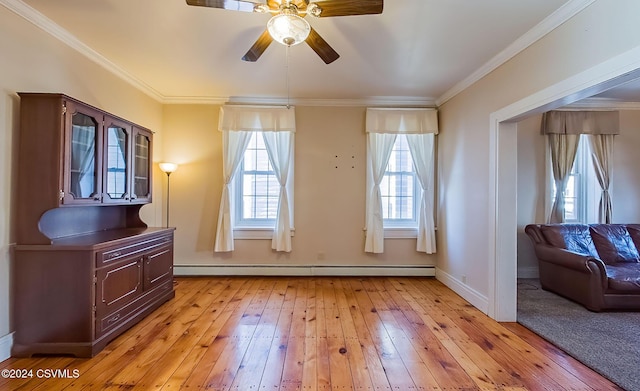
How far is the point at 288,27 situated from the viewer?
1925mm

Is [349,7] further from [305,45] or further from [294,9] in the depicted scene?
[305,45]

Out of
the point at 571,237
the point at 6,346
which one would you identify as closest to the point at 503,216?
the point at 571,237

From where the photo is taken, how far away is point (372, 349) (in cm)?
246

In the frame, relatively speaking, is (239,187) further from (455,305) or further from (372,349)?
(455,305)

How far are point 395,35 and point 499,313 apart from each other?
2.97 metres

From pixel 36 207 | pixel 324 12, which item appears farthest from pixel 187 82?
pixel 324 12

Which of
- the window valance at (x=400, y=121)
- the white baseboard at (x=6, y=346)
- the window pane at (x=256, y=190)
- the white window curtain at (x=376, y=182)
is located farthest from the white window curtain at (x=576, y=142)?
the white baseboard at (x=6, y=346)

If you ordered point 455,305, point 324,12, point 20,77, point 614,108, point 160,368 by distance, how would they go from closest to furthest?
1. point 324,12
2. point 160,368
3. point 20,77
4. point 455,305
5. point 614,108

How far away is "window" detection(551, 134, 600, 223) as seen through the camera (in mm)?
4586

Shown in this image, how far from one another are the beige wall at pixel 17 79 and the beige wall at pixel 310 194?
1.57 meters

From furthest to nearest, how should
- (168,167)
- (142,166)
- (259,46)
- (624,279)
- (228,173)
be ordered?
(228,173) < (168,167) < (142,166) < (624,279) < (259,46)

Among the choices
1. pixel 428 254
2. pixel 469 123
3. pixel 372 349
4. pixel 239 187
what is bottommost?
pixel 372 349

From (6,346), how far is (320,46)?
11.1ft

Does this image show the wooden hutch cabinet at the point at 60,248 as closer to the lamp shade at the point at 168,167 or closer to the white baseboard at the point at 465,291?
the lamp shade at the point at 168,167
